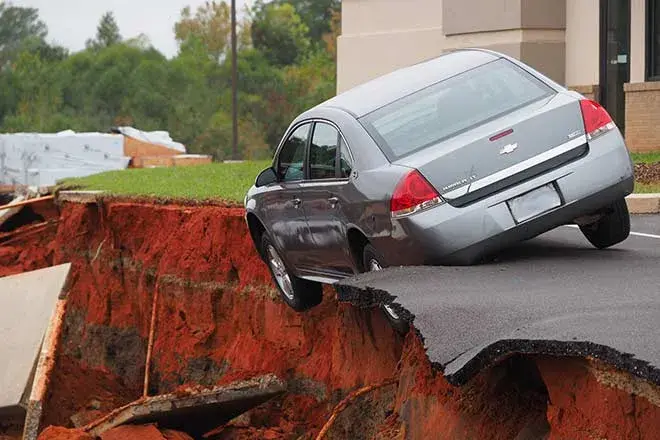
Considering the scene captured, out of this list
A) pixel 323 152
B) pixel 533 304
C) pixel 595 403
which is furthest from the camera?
Result: pixel 323 152

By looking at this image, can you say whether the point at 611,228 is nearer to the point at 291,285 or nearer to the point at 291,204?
the point at 291,204

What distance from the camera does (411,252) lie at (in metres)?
10.5

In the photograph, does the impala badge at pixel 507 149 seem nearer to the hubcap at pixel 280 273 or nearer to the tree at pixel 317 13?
the hubcap at pixel 280 273

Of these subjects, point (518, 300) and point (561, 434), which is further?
point (518, 300)

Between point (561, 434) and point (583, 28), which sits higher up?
point (583, 28)

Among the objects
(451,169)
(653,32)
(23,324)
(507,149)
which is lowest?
(23,324)

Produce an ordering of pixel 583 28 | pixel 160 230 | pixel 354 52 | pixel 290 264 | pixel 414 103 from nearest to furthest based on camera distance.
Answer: pixel 414 103, pixel 290 264, pixel 160 230, pixel 583 28, pixel 354 52

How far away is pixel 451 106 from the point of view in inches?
450

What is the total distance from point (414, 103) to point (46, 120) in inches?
3096

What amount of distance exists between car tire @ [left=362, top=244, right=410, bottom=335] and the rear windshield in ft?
2.40

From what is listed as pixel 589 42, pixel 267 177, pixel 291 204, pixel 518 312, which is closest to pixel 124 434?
pixel 267 177

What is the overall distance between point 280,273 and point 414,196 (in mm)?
3269

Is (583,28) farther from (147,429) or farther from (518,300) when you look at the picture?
(518,300)

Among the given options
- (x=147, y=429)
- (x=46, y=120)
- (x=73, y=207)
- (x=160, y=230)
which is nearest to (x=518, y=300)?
(x=147, y=429)
